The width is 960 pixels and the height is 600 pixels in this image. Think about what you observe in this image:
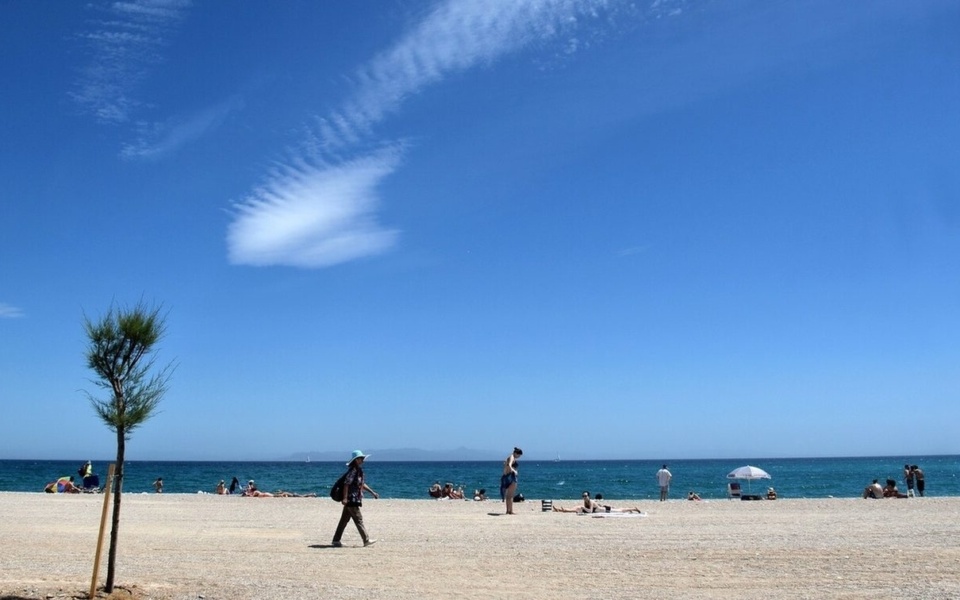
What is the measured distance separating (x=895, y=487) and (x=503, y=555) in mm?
22833

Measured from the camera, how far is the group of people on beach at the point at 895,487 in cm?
2609

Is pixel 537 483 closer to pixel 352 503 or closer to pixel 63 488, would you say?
pixel 63 488

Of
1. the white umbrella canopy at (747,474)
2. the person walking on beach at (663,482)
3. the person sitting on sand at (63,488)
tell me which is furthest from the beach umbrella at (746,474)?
the person sitting on sand at (63,488)

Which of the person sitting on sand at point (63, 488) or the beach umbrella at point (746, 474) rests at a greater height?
the beach umbrella at point (746, 474)

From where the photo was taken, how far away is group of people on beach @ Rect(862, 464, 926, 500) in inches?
1027

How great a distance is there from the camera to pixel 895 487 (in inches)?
1145

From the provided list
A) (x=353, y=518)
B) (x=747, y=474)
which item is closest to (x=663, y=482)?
(x=747, y=474)

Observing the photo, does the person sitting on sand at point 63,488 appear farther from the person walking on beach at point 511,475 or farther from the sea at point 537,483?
the person walking on beach at point 511,475

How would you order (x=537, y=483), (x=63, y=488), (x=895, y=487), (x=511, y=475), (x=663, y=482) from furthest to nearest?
(x=537, y=483)
(x=63, y=488)
(x=895, y=487)
(x=663, y=482)
(x=511, y=475)

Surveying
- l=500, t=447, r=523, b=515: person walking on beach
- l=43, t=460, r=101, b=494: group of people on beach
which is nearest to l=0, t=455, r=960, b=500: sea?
l=43, t=460, r=101, b=494: group of people on beach

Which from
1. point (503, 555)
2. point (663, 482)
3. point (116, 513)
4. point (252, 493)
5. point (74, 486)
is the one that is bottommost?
point (252, 493)

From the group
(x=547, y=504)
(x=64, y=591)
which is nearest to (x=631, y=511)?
(x=547, y=504)

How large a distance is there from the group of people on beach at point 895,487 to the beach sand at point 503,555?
667 cm

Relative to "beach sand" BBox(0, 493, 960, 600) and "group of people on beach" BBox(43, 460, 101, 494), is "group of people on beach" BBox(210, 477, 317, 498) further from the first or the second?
"beach sand" BBox(0, 493, 960, 600)
